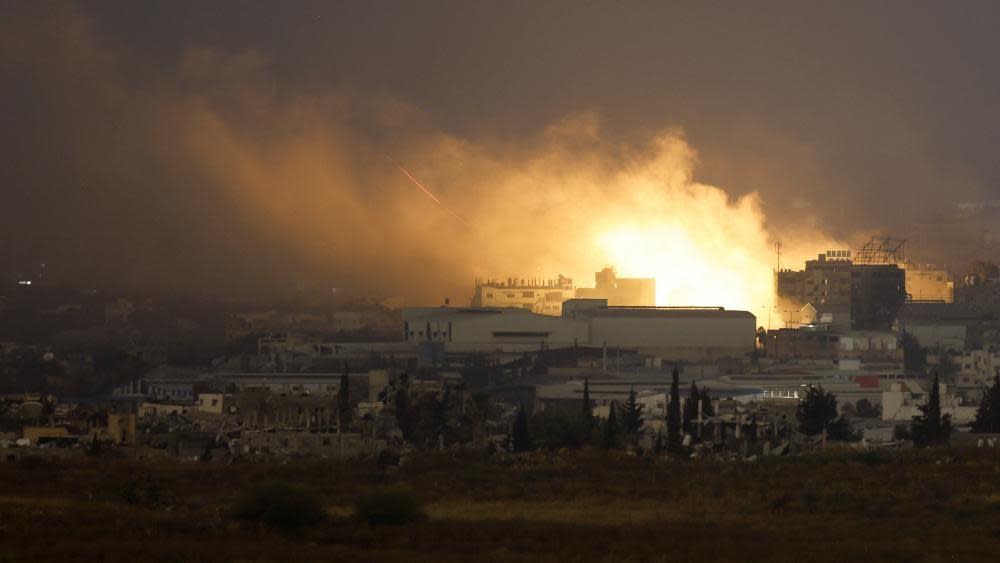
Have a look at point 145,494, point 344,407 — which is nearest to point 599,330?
point 344,407

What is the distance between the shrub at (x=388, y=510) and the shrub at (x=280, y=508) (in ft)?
1.59

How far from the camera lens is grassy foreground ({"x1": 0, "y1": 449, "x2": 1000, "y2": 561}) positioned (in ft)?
105

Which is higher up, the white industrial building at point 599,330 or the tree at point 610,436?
the white industrial building at point 599,330

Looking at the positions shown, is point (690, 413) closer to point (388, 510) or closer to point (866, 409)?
point (866, 409)

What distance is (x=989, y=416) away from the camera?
55.9 m

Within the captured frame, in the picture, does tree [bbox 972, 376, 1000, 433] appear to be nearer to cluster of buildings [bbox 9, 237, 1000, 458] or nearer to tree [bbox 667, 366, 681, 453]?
cluster of buildings [bbox 9, 237, 1000, 458]

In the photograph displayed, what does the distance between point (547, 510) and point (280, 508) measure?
462 centimetres

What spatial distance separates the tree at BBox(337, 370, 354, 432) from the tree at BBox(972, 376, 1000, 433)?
11286mm

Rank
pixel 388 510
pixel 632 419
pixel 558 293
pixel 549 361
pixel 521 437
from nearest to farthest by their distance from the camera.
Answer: pixel 388 510 → pixel 521 437 → pixel 632 419 → pixel 549 361 → pixel 558 293

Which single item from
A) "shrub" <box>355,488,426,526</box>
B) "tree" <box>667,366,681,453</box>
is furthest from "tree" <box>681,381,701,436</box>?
"shrub" <box>355,488,426,526</box>

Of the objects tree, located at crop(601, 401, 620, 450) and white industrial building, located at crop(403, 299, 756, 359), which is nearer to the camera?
tree, located at crop(601, 401, 620, 450)

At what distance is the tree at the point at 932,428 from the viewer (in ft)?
167

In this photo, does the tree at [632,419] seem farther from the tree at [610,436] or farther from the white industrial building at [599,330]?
the white industrial building at [599,330]

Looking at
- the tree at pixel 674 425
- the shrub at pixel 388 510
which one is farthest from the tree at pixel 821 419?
the shrub at pixel 388 510
